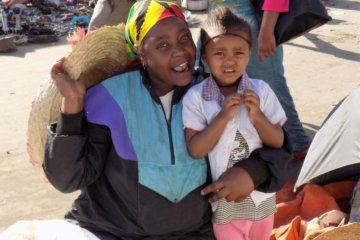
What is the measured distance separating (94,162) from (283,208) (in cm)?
158

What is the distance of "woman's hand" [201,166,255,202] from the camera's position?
1945mm

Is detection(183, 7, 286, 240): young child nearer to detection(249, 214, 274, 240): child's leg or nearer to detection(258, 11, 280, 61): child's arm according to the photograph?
detection(249, 214, 274, 240): child's leg

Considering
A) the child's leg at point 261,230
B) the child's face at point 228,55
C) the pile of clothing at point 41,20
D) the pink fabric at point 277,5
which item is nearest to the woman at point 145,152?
the child's face at point 228,55

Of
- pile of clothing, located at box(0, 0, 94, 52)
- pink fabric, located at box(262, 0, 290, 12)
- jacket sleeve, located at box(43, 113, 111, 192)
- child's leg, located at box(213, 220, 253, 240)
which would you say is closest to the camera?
jacket sleeve, located at box(43, 113, 111, 192)

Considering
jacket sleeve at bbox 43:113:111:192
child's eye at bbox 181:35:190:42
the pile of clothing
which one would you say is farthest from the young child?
the pile of clothing

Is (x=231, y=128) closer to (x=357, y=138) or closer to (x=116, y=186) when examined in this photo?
(x=116, y=186)

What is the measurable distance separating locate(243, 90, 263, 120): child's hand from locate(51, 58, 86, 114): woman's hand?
58cm

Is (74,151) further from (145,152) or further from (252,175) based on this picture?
(252,175)

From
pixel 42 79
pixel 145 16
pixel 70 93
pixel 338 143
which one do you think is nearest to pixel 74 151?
pixel 70 93

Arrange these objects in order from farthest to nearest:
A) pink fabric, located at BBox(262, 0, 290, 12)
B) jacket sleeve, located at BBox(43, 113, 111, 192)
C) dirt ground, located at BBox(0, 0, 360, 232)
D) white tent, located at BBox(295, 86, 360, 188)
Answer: dirt ground, located at BBox(0, 0, 360, 232) → pink fabric, located at BBox(262, 0, 290, 12) → white tent, located at BBox(295, 86, 360, 188) → jacket sleeve, located at BBox(43, 113, 111, 192)

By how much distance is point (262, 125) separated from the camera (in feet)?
6.35

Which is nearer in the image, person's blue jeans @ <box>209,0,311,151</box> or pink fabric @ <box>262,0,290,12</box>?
pink fabric @ <box>262,0,290,12</box>

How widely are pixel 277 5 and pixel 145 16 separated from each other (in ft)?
3.84

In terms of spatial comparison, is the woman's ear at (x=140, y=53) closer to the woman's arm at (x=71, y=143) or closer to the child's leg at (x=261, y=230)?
the woman's arm at (x=71, y=143)
